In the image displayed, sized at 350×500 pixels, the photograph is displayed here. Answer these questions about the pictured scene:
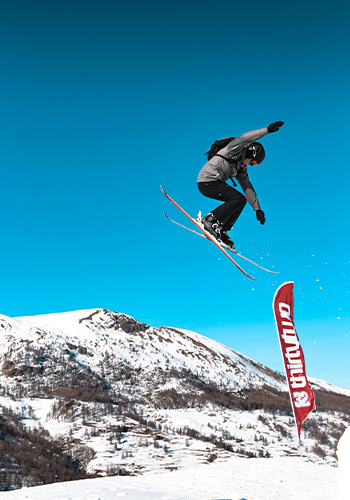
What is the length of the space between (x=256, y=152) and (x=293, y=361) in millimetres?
8069

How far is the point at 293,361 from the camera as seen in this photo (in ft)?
41.0

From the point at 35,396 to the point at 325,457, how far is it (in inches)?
5275

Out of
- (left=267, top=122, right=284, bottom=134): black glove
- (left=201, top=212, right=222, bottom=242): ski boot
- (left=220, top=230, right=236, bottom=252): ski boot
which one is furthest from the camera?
(left=220, top=230, right=236, bottom=252): ski boot

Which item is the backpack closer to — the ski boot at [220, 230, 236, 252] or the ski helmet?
the ski helmet

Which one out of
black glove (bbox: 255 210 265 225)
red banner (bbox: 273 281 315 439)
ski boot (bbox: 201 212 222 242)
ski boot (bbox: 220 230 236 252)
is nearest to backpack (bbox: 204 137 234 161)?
ski boot (bbox: 201 212 222 242)

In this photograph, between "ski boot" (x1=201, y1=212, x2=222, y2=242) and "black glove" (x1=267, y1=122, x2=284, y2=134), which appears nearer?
"black glove" (x1=267, y1=122, x2=284, y2=134)

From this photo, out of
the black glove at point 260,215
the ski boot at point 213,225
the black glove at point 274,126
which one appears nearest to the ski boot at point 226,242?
the ski boot at point 213,225

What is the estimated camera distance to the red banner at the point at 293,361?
12.4 meters

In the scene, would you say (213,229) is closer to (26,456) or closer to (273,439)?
(26,456)

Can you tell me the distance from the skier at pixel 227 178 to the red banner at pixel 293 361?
5229 millimetres

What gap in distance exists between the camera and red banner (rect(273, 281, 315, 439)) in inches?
489

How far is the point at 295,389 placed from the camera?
1248 centimetres

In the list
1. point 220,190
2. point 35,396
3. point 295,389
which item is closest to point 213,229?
point 220,190

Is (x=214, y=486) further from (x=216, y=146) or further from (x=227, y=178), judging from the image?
(x=216, y=146)
